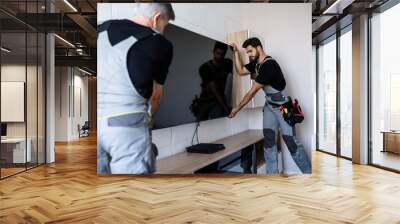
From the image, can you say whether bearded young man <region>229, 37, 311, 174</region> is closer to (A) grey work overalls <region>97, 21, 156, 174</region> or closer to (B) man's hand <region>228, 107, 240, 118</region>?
(B) man's hand <region>228, 107, 240, 118</region>

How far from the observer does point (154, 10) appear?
530cm

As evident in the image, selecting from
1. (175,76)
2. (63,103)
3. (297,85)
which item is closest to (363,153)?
(297,85)

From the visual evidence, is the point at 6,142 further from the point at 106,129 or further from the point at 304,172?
the point at 304,172

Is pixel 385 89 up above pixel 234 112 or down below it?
above

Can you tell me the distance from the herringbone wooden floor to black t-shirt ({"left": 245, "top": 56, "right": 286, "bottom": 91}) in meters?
1.38

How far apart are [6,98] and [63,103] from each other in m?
8.07

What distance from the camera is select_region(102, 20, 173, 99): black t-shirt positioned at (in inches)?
203

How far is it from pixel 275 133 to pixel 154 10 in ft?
8.10

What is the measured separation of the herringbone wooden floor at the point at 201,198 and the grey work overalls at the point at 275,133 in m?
0.24

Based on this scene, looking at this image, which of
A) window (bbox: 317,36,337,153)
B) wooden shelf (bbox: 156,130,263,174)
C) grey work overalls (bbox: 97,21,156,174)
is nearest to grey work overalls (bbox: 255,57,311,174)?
wooden shelf (bbox: 156,130,263,174)

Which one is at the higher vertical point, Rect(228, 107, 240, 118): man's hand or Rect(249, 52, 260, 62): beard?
Rect(249, 52, 260, 62): beard

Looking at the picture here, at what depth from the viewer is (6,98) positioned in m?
5.80

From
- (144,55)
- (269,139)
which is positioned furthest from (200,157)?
(144,55)

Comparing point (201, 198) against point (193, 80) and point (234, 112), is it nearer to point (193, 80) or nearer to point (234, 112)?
point (234, 112)
